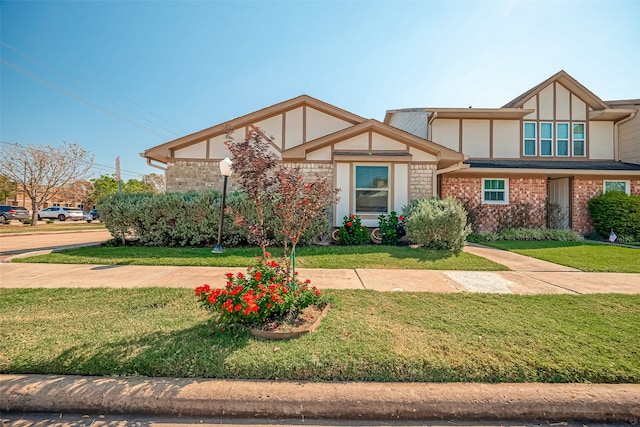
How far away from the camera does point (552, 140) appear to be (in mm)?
14352

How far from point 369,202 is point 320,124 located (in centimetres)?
409

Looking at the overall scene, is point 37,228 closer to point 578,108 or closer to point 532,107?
point 532,107

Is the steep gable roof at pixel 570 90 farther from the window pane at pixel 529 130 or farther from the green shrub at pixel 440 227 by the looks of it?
the green shrub at pixel 440 227

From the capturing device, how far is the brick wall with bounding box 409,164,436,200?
34.2 ft

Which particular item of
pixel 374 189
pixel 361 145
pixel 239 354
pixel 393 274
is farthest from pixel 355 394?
pixel 361 145

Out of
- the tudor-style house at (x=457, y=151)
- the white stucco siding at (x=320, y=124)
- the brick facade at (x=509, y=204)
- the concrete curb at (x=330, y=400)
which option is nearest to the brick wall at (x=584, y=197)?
the tudor-style house at (x=457, y=151)

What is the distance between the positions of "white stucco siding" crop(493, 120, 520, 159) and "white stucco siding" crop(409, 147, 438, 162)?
228 inches

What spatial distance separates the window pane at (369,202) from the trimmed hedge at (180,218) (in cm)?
Answer: 194

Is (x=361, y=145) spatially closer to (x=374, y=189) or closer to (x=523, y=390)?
(x=374, y=189)

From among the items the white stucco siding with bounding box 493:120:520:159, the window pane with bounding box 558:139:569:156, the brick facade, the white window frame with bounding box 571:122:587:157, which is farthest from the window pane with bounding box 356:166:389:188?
the white window frame with bounding box 571:122:587:157

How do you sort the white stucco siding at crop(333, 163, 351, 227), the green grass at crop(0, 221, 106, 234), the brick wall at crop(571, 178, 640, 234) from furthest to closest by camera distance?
the green grass at crop(0, 221, 106, 234) → the brick wall at crop(571, 178, 640, 234) → the white stucco siding at crop(333, 163, 351, 227)

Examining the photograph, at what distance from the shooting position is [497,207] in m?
12.7

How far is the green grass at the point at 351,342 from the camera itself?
253cm

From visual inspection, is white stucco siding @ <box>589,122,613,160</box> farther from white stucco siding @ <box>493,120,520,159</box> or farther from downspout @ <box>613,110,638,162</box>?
white stucco siding @ <box>493,120,520,159</box>
